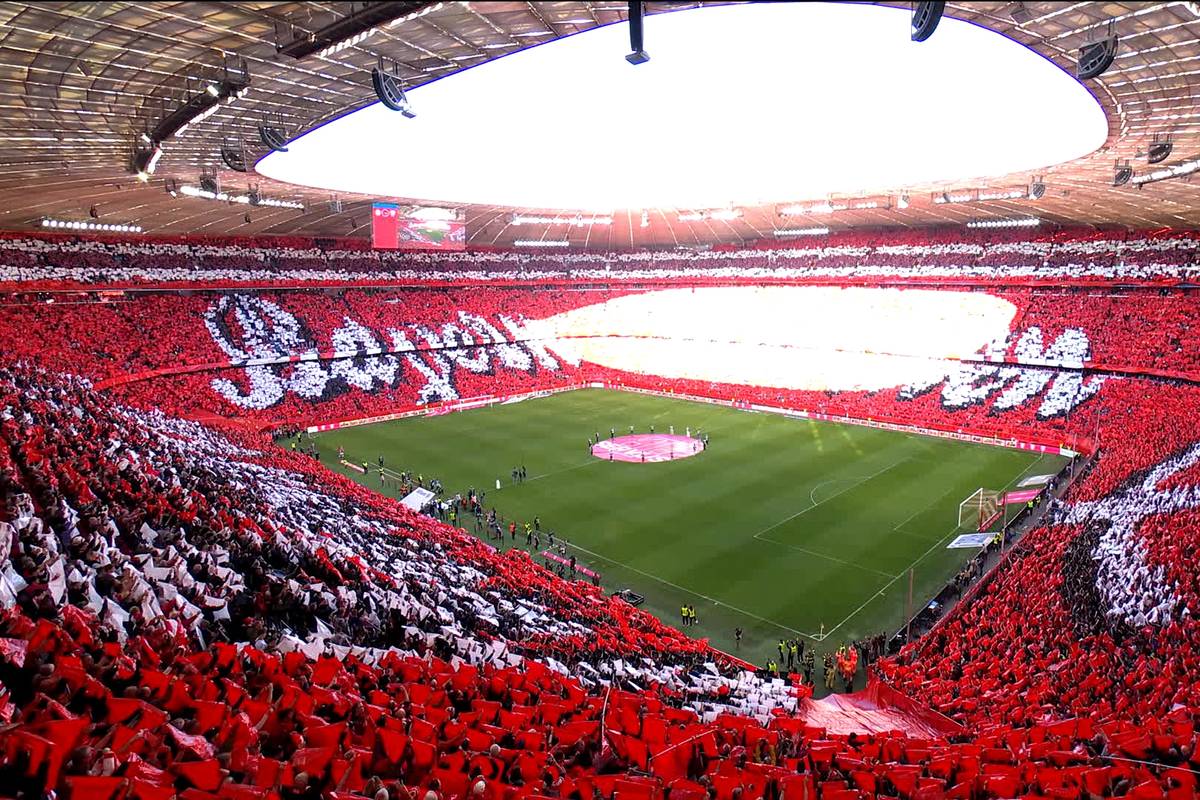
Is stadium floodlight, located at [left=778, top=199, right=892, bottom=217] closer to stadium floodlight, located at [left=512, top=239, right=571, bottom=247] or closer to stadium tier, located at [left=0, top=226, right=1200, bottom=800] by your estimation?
stadium tier, located at [left=0, top=226, right=1200, bottom=800]

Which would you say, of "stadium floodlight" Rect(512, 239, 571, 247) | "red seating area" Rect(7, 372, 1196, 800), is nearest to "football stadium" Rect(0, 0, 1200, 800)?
"red seating area" Rect(7, 372, 1196, 800)

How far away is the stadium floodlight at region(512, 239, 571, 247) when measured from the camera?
6538 centimetres

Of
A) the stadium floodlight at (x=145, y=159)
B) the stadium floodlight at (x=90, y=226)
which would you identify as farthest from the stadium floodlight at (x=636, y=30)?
the stadium floodlight at (x=90, y=226)

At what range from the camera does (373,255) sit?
5962 cm

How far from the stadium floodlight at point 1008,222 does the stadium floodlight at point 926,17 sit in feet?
137

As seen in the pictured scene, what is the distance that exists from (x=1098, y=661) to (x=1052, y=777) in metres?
7.03

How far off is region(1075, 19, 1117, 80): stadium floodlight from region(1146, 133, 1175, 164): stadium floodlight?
10707 mm

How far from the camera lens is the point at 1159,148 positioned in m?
21.9

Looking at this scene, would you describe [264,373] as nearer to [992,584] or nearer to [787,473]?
[787,473]

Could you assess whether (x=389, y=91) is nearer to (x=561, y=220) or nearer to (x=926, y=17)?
(x=926, y=17)

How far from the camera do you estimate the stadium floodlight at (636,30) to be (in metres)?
10.2

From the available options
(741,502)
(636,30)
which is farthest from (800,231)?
(636,30)

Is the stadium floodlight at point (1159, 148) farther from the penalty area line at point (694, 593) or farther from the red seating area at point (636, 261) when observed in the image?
the red seating area at point (636, 261)

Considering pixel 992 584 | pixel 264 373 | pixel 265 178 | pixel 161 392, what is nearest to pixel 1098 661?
pixel 992 584
